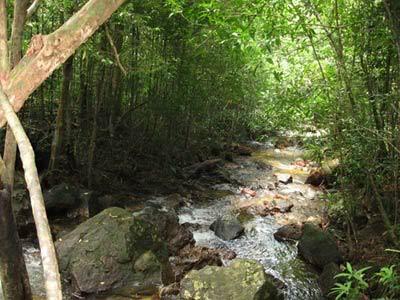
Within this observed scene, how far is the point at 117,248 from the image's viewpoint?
230 inches

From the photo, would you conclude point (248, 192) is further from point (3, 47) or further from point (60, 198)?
point (3, 47)

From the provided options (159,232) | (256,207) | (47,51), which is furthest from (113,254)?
(47,51)

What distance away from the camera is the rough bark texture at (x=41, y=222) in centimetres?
A: 118

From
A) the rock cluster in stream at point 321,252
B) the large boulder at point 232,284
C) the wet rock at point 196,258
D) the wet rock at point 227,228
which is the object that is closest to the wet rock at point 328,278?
the rock cluster in stream at point 321,252

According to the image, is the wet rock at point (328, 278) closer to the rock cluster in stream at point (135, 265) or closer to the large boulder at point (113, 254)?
the rock cluster in stream at point (135, 265)

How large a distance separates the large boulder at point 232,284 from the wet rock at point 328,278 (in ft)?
2.59

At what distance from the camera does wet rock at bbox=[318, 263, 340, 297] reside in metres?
5.69

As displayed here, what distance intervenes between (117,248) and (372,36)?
421cm

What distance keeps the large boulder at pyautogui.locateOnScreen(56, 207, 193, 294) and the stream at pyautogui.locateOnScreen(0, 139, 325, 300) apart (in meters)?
0.49

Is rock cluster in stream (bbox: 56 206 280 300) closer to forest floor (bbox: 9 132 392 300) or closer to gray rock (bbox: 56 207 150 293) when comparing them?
gray rock (bbox: 56 207 150 293)

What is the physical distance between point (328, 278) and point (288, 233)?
6.12ft

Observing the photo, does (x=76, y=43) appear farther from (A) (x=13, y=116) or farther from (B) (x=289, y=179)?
(B) (x=289, y=179)

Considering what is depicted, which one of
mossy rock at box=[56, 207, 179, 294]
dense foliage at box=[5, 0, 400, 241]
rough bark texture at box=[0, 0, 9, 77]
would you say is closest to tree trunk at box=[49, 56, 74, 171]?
dense foliage at box=[5, 0, 400, 241]

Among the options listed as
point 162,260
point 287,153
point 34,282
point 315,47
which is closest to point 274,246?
point 162,260
